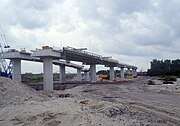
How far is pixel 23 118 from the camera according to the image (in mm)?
22375

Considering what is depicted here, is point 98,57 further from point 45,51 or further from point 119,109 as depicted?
point 119,109

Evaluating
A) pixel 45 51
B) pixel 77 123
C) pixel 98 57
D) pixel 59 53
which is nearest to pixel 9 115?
pixel 77 123

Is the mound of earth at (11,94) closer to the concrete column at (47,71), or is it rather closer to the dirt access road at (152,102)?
the dirt access road at (152,102)

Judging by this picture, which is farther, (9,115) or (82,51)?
(82,51)

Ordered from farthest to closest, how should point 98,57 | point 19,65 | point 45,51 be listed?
1. point 98,57
2. point 19,65
3. point 45,51

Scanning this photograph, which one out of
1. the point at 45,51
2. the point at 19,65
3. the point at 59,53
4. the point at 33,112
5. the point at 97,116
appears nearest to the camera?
the point at 97,116

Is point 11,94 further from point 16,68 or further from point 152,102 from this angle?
point 16,68

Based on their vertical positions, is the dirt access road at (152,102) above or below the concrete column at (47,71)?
below

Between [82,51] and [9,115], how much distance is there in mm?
65473

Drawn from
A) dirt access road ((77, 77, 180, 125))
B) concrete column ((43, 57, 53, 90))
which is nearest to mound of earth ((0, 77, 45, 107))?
dirt access road ((77, 77, 180, 125))

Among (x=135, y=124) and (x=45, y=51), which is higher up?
(x=45, y=51)

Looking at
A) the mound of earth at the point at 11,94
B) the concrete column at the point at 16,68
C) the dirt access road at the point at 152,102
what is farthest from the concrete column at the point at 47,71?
the mound of earth at the point at 11,94

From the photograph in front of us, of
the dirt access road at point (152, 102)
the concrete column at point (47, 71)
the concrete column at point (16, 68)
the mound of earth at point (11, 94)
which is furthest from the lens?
the concrete column at point (16, 68)

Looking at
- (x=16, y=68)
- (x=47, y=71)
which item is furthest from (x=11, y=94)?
(x=16, y=68)
